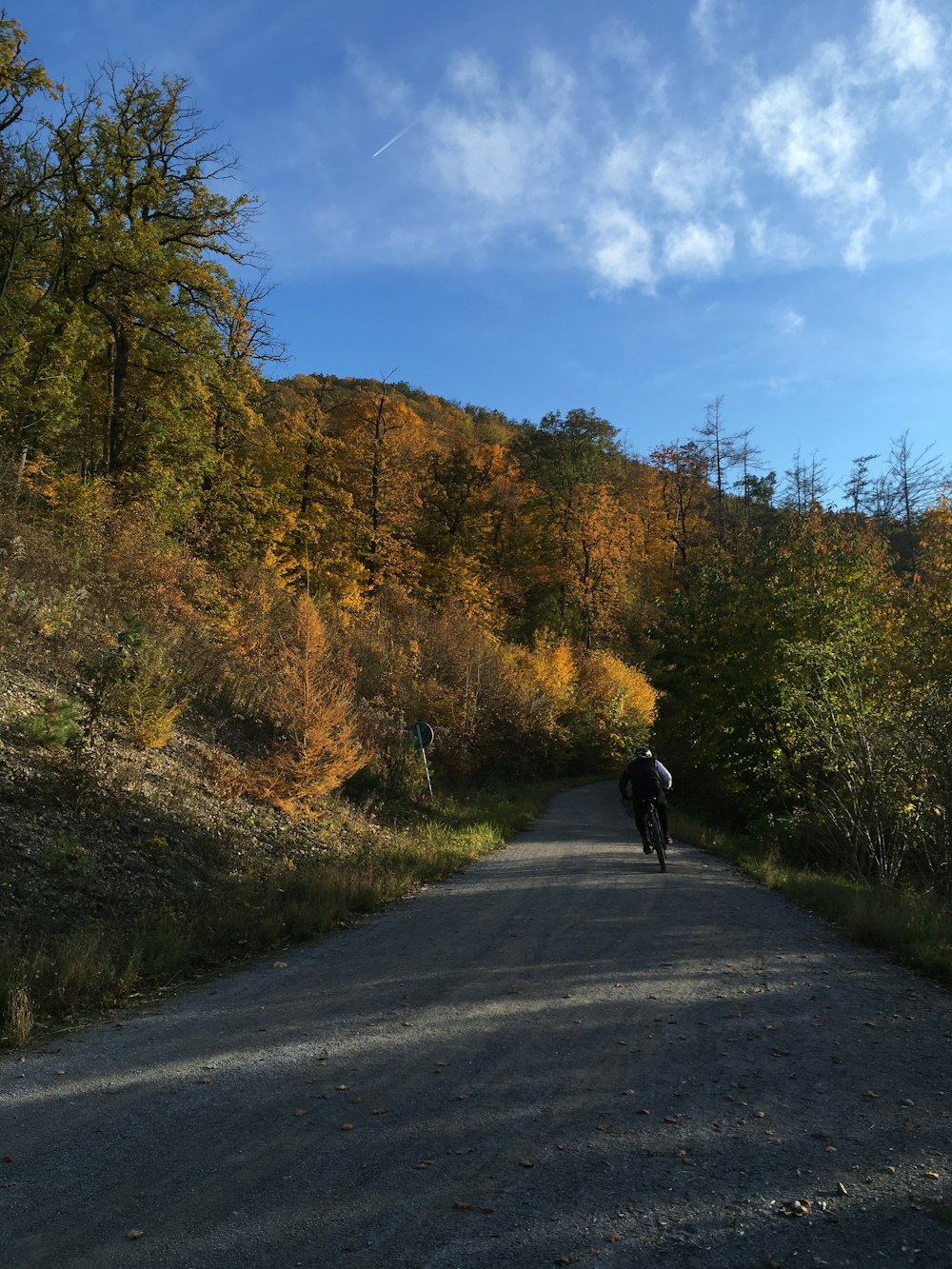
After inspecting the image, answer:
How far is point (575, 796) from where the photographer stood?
3275cm

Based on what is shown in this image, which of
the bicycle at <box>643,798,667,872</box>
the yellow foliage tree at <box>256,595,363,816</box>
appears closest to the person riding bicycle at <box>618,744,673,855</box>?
the bicycle at <box>643,798,667,872</box>

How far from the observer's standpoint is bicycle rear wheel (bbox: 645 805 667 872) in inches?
488

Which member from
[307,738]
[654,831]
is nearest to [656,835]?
[654,831]

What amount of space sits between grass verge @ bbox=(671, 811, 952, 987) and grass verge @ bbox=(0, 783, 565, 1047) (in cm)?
532

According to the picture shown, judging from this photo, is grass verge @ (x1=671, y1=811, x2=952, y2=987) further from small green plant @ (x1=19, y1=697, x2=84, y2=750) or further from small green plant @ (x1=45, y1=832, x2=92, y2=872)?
small green plant @ (x1=19, y1=697, x2=84, y2=750)

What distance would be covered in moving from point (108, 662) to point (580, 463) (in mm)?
44783

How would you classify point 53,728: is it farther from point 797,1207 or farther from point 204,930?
point 797,1207

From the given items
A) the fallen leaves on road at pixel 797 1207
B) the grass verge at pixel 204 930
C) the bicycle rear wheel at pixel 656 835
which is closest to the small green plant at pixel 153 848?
the grass verge at pixel 204 930

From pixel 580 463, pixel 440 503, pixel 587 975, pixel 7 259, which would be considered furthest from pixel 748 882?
pixel 580 463

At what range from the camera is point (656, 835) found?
12.5 m

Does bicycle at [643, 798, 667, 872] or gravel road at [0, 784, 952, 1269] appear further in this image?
bicycle at [643, 798, 667, 872]

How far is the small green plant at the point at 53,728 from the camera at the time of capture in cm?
964

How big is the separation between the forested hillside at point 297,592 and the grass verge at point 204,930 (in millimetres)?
2131

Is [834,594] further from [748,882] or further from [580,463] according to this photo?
[580,463]
